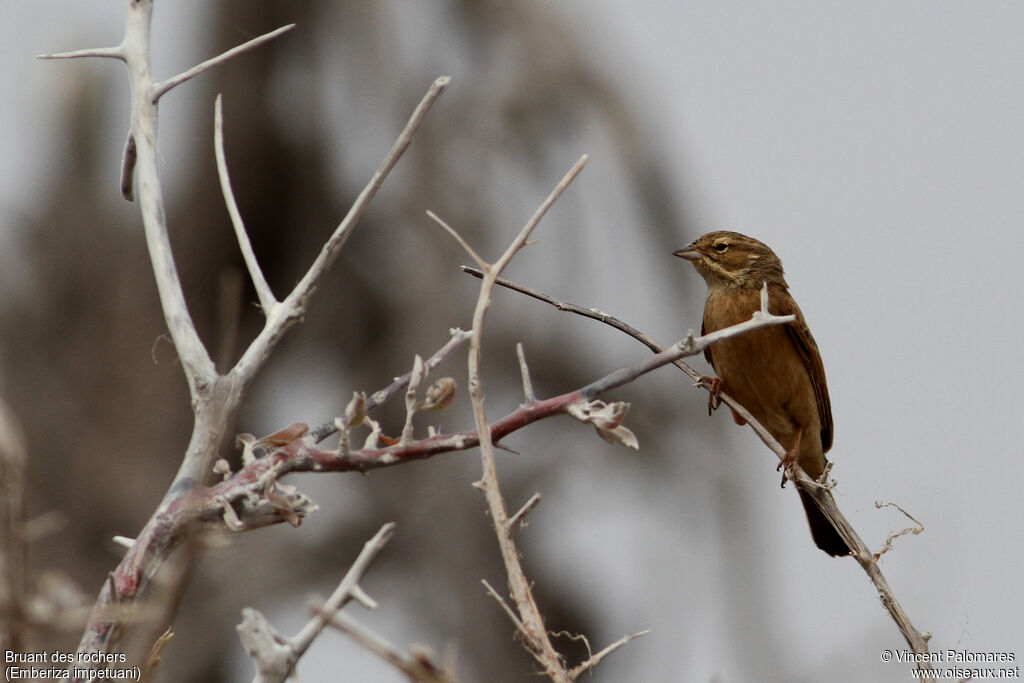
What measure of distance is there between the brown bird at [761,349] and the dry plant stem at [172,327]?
3.43 meters

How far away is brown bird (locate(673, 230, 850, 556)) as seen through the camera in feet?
16.7

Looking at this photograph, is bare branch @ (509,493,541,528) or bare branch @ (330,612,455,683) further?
bare branch @ (509,493,541,528)

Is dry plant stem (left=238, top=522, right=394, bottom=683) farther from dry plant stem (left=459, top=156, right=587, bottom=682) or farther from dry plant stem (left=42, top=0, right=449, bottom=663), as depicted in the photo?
dry plant stem (left=459, top=156, right=587, bottom=682)

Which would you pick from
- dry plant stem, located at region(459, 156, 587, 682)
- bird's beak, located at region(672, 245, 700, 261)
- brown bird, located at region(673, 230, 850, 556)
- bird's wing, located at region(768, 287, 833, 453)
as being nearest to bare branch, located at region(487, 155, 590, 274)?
dry plant stem, located at region(459, 156, 587, 682)

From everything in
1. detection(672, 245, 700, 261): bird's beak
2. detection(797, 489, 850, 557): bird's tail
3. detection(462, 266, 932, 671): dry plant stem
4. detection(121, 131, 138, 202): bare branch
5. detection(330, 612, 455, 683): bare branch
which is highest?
detection(121, 131, 138, 202): bare branch

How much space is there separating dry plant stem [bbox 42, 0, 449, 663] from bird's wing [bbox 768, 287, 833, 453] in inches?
143

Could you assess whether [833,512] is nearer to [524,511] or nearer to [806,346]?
[524,511]

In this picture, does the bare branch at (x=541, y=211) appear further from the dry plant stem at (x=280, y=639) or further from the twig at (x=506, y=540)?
the dry plant stem at (x=280, y=639)

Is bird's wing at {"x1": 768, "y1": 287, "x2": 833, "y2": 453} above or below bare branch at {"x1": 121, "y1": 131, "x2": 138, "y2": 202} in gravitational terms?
below

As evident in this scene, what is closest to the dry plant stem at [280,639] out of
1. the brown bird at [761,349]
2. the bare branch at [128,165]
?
the bare branch at [128,165]

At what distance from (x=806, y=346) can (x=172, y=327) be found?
4058 mm

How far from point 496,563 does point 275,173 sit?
3737mm

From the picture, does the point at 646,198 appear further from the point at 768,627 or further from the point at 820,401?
the point at 768,627

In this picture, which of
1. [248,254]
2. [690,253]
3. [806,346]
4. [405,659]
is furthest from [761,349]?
[405,659]
